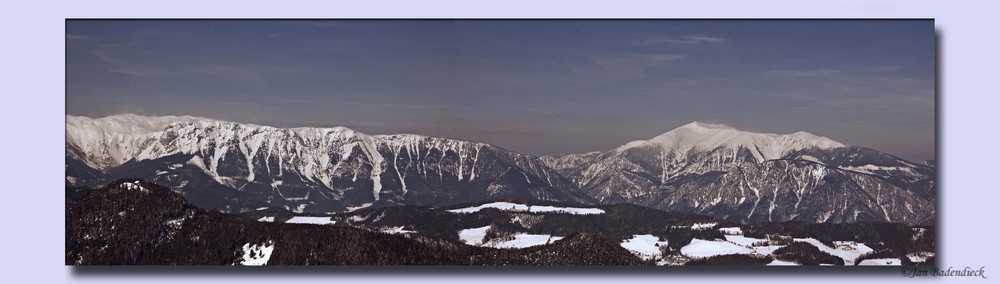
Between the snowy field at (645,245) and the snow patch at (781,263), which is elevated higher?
the snowy field at (645,245)

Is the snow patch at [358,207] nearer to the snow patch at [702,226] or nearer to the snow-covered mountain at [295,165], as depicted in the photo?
the snow-covered mountain at [295,165]

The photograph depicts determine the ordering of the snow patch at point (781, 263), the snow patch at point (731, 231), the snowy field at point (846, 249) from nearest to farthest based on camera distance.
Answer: the snow patch at point (781, 263) < the snowy field at point (846, 249) < the snow patch at point (731, 231)

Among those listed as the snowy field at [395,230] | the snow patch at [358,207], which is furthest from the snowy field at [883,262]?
the snow patch at [358,207]

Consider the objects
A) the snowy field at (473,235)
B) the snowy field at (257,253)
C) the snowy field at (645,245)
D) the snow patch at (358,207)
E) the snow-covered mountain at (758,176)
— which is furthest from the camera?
the snow patch at (358,207)

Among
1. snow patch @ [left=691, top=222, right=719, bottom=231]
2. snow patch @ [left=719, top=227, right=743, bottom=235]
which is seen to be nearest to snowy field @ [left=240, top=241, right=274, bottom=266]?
snow patch @ [left=691, top=222, right=719, bottom=231]

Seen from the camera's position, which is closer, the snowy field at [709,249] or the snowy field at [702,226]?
the snowy field at [709,249]

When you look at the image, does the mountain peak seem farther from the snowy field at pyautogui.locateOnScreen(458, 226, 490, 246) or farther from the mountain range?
the snowy field at pyautogui.locateOnScreen(458, 226, 490, 246)
